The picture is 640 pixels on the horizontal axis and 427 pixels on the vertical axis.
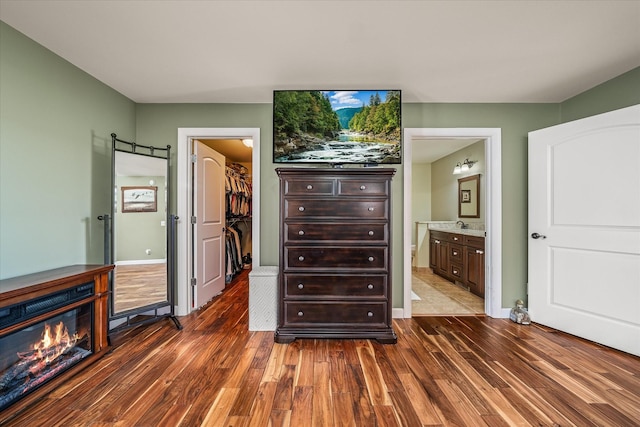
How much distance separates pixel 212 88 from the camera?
2707 millimetres

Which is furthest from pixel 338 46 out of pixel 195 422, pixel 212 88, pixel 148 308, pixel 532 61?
pixel 148 308

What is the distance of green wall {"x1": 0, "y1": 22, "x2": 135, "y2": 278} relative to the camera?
182 centimetres

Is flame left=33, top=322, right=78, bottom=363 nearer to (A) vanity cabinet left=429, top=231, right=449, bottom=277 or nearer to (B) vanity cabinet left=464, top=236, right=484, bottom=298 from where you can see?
(B) vanity cabinet left=464, top=236, right=484, bottom=298

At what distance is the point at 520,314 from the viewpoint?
9.29 ft

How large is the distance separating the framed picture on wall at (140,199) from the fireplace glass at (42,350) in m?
0.95

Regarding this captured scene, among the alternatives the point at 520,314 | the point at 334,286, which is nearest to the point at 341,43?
the point at 334,286

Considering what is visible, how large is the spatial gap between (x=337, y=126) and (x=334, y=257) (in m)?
1.32

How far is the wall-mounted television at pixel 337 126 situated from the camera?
2.67 meters

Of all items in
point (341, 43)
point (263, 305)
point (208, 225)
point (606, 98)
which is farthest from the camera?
point (208, 225)

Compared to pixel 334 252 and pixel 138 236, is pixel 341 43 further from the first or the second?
pixel 138 236

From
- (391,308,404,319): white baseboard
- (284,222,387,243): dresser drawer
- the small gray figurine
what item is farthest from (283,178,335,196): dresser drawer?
the small gray figurine

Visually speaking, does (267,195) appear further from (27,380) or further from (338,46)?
(27,380)

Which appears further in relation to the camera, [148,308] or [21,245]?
[148,308]

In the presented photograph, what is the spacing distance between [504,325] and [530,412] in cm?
144
